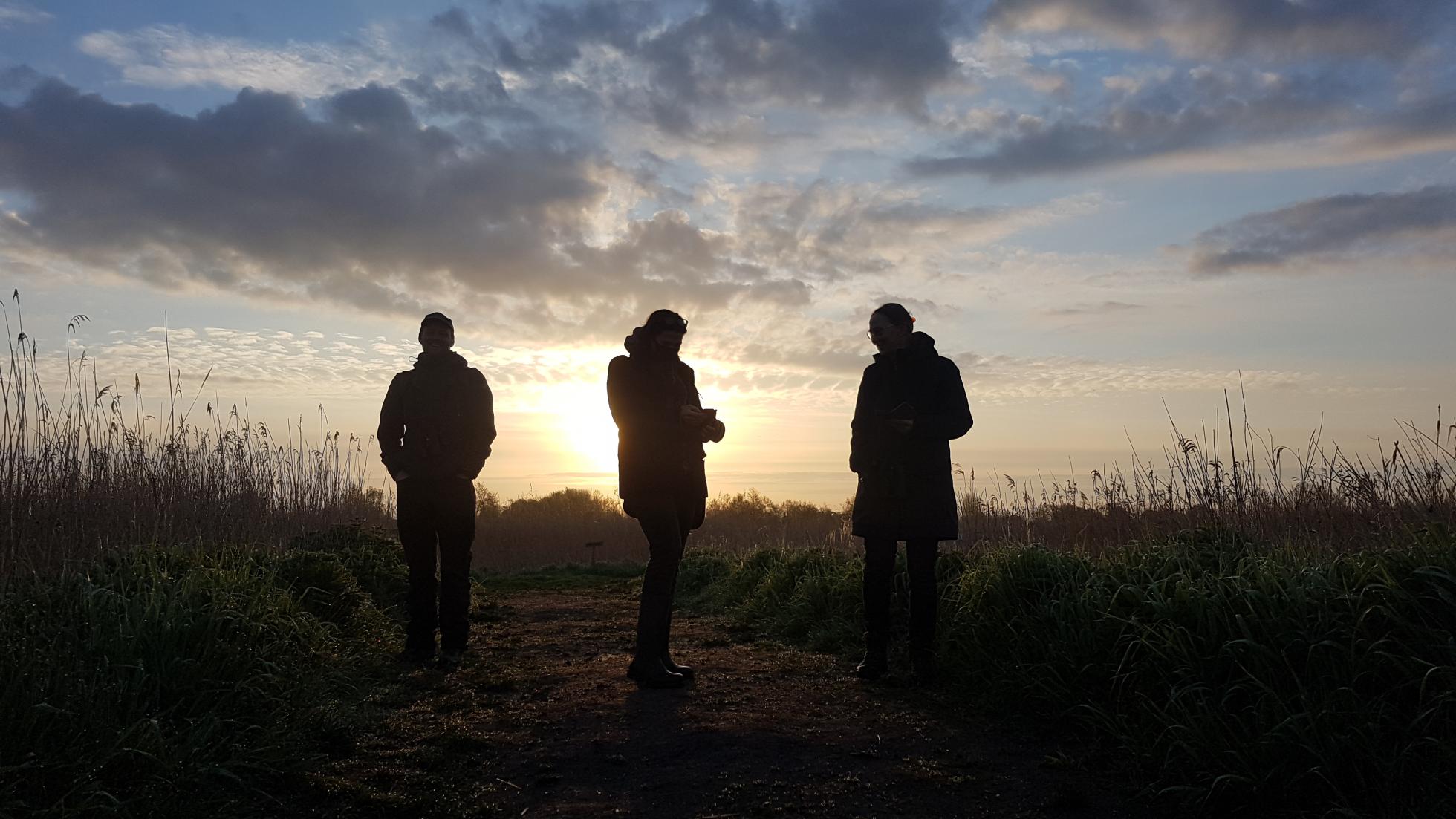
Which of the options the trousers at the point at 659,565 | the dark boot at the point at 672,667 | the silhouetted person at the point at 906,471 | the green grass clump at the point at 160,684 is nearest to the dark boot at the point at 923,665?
the silhouetted person at the point at 906,471

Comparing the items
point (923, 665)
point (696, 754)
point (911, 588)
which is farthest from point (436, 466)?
point (923, 665)

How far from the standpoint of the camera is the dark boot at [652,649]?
15.6 ft

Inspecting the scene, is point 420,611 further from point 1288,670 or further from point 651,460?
point 1288,670

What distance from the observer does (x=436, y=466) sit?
5520 mm

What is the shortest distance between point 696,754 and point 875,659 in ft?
5.54

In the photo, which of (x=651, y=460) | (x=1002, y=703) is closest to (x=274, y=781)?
(x=651, y=460)

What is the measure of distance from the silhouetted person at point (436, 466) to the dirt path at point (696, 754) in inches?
20.7

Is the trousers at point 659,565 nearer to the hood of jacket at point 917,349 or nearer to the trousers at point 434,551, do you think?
the trousers at point 434,551

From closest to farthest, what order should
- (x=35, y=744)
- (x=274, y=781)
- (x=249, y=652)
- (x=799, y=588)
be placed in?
(x=35, y=744) < (x=274, y=781) < (x=249, y=652) < (x=799, y=588)

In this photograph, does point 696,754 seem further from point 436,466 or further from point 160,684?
point 436,466

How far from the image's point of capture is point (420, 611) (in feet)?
18.3

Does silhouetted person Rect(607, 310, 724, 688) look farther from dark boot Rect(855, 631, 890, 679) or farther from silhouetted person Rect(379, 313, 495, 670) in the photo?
silhouetted person Rect(379, 313, 495, 670)

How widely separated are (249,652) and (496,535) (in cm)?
1782

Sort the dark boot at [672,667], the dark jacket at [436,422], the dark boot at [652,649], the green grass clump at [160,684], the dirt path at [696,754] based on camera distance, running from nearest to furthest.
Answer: the green grass clump at [160,684], the dirt path at [696,754], the dark boot at [652,649], the dark boot at [672,667], the dark jacket at [436,422]
